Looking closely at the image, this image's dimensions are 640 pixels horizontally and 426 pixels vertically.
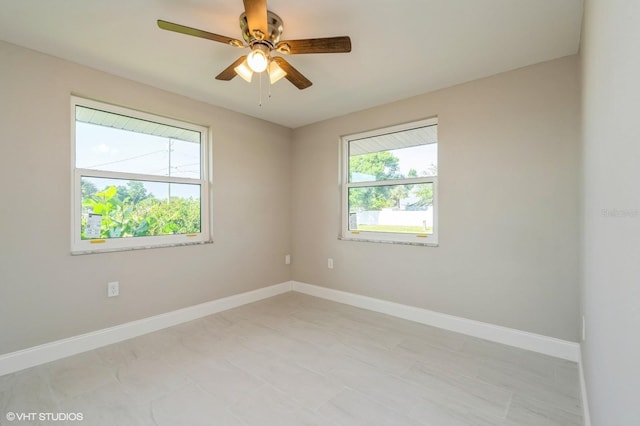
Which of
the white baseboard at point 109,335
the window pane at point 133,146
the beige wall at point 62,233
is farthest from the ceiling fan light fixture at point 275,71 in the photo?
the white baseboard at point 109,335

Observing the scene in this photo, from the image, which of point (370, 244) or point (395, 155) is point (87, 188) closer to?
point (370, 244)

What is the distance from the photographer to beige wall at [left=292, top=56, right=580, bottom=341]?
2305mm

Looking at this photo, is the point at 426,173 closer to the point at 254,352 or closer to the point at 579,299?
the point at 579,299

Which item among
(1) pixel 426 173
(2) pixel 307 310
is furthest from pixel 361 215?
(2) pixel 307 310

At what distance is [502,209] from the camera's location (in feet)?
8.46

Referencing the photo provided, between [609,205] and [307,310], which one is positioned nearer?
[609,205]

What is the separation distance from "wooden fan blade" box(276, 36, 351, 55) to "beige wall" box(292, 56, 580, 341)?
1620 mm

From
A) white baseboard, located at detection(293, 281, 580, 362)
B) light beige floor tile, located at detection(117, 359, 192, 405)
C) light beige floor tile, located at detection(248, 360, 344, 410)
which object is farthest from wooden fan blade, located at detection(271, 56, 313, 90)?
white baseboard, located at detection(293, 281, 580, 362)

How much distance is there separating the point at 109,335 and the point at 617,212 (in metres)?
3.43

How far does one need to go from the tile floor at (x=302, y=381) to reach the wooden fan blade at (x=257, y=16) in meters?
2.28

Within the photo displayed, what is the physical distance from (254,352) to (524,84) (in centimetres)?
325

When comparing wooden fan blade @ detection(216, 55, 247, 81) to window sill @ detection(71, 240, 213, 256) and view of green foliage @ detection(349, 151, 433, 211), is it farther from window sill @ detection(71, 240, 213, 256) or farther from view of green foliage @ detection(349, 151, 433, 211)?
view of green foliage @ detection(349, 151, 433, 211)

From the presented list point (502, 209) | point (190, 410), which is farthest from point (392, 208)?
point (190, 410)

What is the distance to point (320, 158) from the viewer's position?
3.97 metres
